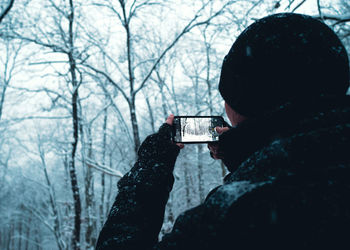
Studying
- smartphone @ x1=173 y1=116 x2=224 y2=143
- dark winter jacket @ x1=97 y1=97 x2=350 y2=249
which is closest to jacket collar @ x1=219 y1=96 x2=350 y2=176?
dark winter jacket @ x1=97 y1=97 x2=350 y2=249

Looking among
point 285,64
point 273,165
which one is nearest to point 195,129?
point 285,64

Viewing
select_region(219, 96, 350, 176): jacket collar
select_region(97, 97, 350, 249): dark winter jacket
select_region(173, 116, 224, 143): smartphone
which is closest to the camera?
select_region(97, 97, 350, 249): dark winter jacket

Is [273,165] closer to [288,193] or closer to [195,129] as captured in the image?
[288,193]

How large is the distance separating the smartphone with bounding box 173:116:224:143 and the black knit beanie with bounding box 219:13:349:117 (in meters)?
0.59

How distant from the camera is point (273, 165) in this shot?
503 mm

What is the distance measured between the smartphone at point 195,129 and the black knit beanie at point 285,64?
0.59 meters

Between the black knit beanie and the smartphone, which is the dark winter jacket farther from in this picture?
the smartphone

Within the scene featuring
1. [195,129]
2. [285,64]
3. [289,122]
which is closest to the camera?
[289,122]

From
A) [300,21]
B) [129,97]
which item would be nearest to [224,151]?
[300,21]

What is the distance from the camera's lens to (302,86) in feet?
2.18

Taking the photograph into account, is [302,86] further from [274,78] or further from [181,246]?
[181,246]

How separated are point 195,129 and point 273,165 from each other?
95 centimetres

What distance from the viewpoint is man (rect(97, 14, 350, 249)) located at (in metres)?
0.43

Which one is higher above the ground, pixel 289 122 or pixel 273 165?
pixel 289 122
